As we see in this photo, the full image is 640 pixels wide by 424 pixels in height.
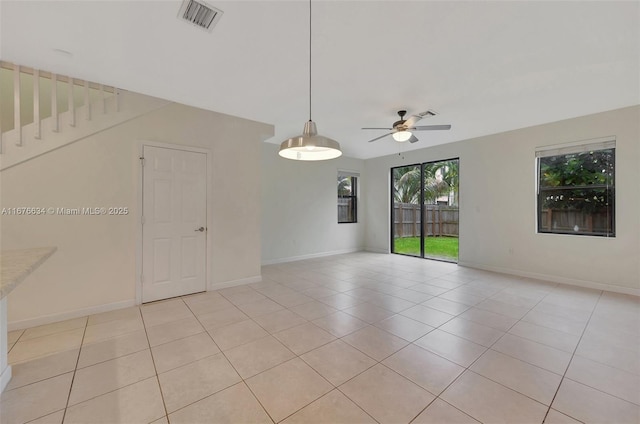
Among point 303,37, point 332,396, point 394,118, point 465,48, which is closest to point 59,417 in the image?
point 332,396

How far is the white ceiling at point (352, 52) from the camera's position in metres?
2.09

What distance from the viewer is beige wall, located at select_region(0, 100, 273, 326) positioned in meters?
2.77

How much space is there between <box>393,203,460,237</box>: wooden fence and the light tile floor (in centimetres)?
263

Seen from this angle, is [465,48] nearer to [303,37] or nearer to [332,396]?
[303,37]

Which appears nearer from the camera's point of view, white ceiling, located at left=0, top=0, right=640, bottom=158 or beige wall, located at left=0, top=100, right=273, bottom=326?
white ceiling, located at left=0, top=0, right=640, bottom=158

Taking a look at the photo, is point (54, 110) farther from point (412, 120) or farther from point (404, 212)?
point (404, 212)

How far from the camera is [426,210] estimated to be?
252 inches

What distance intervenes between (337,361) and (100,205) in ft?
11.0

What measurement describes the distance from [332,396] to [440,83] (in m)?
3.63

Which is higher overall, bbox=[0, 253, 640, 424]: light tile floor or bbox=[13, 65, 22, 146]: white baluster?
bbox=[13, 65, 22, 146]: white baluster

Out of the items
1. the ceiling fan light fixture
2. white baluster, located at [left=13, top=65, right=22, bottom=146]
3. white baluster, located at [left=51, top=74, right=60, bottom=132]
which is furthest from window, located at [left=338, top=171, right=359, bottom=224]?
white baluster, located at [left=13, top=65, right=22, bottom=146]

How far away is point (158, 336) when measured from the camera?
257cm

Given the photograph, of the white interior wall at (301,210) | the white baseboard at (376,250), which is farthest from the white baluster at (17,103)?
the white baseboard at (376,250)

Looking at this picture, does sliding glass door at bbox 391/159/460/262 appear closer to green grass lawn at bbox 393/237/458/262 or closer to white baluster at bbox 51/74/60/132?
green grass lawn at bbox 393/237/458/262
